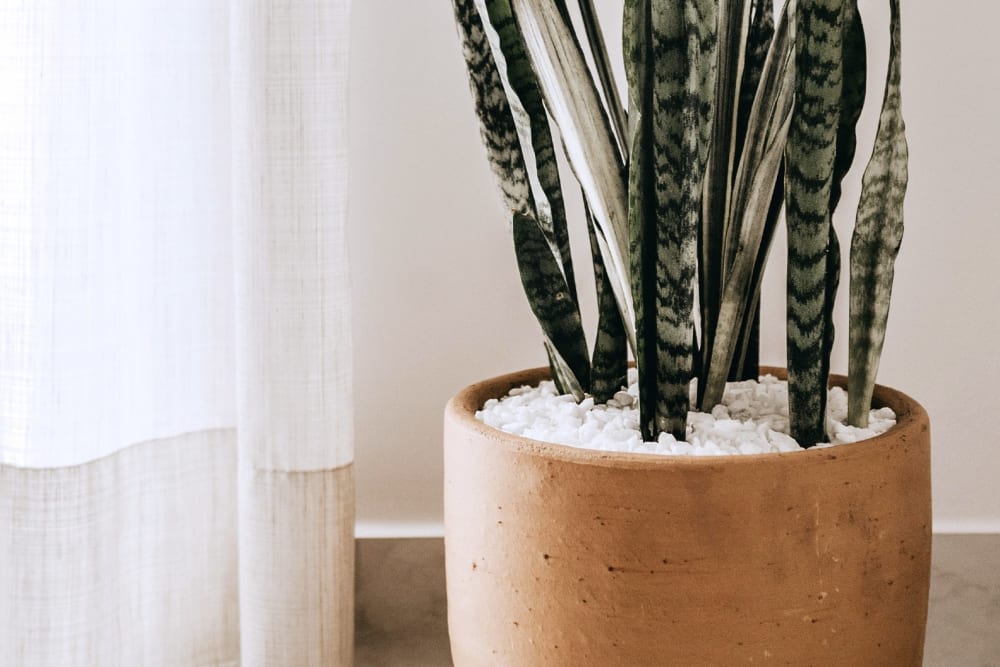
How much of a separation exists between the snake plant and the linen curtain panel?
0.55 ft

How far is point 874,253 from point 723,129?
0.11m

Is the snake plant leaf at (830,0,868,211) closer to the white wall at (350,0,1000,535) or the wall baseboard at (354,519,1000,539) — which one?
the white wall at (350,0,1000,535)

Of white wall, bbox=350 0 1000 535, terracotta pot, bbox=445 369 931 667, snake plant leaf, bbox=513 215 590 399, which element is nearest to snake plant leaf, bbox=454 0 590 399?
snake plant leaf, bbox=513 215 590 399

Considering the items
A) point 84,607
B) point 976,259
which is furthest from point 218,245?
point 976,259

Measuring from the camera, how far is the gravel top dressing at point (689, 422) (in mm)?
480

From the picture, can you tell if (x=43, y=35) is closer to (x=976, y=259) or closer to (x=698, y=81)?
(x=698, y=81)

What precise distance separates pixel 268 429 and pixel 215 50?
0.29 metres

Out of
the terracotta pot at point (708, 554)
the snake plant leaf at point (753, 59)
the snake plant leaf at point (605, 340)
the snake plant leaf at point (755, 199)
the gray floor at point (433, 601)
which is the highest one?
the snake plant leaf at point (753, 59)

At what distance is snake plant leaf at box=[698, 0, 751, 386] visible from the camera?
0.54 m

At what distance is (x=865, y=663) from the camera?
449 mm

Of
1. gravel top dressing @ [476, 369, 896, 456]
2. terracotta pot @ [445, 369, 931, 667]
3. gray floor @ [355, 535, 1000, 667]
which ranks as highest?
gravel top dressing @ [476, 369, 896, 456]

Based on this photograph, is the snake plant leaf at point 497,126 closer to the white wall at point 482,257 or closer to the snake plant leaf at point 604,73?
the snake plant leaf at point 604,73

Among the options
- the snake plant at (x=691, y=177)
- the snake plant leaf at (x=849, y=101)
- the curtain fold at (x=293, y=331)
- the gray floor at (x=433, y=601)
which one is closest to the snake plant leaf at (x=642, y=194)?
the snake plant at (x=691, y=177)

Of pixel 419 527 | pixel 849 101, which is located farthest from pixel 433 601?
pixel 849 101
